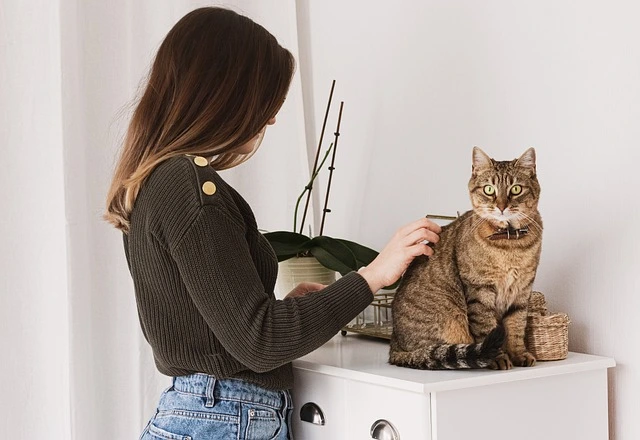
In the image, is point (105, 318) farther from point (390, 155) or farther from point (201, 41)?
point (201, 41)

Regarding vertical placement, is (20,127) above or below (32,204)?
above

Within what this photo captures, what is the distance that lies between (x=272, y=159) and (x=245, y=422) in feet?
3.44

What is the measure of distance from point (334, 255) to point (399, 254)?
422mm

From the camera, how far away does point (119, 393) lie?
6.52 feet

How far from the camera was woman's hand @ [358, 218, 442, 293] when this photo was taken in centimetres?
130

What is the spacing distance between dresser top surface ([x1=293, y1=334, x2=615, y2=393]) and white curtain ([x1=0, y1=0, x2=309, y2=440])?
0.64m

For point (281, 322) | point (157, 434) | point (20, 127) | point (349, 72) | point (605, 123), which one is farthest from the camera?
point (349, 72)

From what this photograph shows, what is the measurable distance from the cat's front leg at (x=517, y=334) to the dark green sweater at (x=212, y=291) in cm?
24

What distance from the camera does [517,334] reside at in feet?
4.35

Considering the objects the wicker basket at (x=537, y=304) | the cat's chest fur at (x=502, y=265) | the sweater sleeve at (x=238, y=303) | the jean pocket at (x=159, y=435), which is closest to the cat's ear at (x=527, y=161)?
the cat's chest fur at (x=502, y=265)

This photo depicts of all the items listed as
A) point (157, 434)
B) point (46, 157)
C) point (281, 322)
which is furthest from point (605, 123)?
point (46, 157)

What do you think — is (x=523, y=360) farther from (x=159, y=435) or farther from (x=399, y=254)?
(x=159, y=435)

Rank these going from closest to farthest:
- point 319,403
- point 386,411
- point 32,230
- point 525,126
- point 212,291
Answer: point 212,291 < point 386,411 < point 319,403 < point 525,126 < point 32,230

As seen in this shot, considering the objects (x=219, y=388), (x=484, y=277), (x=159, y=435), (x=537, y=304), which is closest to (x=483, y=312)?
(x=484, y=277)
